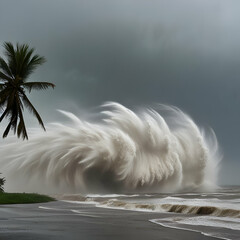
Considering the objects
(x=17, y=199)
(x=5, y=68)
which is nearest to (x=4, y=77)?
(x=5, y=68)

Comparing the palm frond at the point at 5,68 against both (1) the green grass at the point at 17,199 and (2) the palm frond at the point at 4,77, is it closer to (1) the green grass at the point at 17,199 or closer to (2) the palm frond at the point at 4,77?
(2) the palm frond at the point at 4,77

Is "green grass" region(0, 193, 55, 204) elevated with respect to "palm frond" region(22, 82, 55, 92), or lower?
lower

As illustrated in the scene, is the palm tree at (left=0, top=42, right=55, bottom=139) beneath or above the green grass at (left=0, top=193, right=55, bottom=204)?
above

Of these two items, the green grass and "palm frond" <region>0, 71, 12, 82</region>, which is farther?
the green grass

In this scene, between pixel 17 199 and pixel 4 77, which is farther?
pixel 17 199

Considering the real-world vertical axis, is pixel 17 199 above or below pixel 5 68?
below

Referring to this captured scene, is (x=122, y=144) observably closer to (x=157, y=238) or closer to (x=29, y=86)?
(x=29, y=86)

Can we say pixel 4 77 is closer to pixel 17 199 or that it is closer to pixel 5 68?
pixel 5 68

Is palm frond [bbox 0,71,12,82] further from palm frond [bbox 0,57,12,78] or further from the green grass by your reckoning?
the green grass

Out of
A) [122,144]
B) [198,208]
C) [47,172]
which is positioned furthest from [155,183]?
[198,208]

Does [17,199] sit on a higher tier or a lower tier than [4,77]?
lower

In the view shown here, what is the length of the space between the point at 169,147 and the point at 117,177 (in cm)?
838

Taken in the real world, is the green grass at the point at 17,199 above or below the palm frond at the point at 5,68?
below

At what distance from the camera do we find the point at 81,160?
52.5 metres
